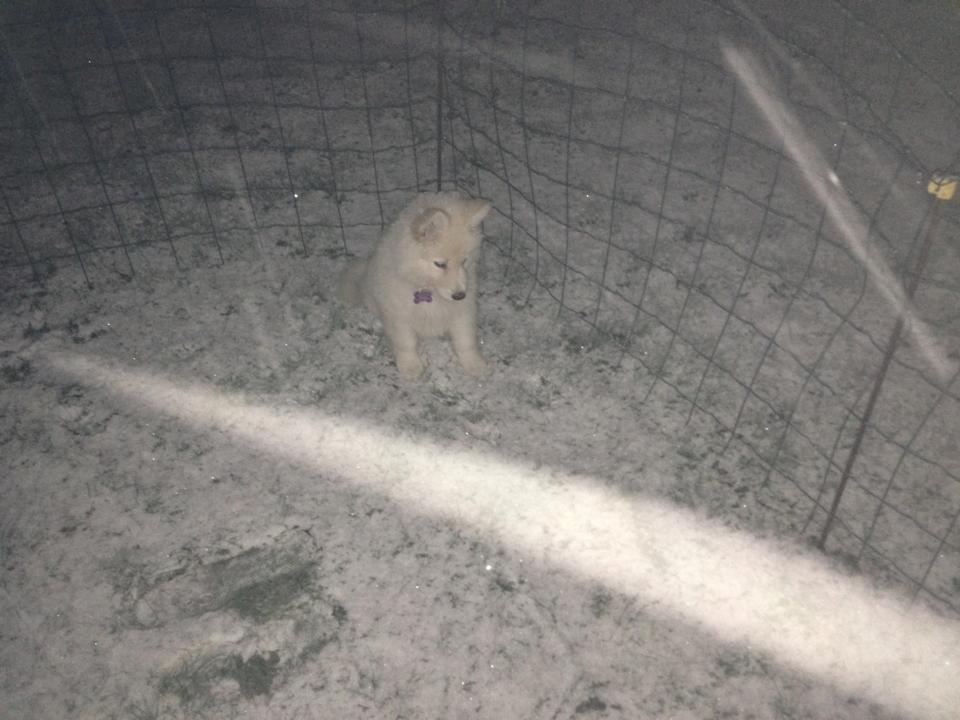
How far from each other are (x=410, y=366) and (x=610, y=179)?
2.18m

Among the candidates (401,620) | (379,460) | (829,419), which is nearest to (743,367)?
(829,419)

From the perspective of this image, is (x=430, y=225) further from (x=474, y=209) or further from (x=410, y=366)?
(x=410, y=366)

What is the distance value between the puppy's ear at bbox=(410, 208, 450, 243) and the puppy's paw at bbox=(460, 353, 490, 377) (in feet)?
2.94

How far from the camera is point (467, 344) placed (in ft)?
12.5

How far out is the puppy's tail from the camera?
153 inches

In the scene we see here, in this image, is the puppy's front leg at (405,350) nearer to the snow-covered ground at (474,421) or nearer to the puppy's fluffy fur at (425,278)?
the puppy's fluffy fur at (425,278)

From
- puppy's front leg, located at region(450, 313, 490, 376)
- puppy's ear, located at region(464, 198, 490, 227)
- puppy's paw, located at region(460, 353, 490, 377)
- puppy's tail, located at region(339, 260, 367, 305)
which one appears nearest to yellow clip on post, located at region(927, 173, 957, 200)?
puppy's ear, located at region(464, 198, 490, 227)

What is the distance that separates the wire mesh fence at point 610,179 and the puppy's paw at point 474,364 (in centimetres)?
65

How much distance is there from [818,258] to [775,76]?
2.20m

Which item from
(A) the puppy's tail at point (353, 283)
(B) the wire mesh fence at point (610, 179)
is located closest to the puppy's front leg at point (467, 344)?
(A) the puppy's tail at point (353, 283)

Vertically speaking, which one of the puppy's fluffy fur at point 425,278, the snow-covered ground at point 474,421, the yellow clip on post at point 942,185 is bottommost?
the snow-covered ground at point 474,421

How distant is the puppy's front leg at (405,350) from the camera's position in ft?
12.0

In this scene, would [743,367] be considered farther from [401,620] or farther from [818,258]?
[401,620]

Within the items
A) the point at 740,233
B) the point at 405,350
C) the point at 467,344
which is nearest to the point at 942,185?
the point at 467,344
